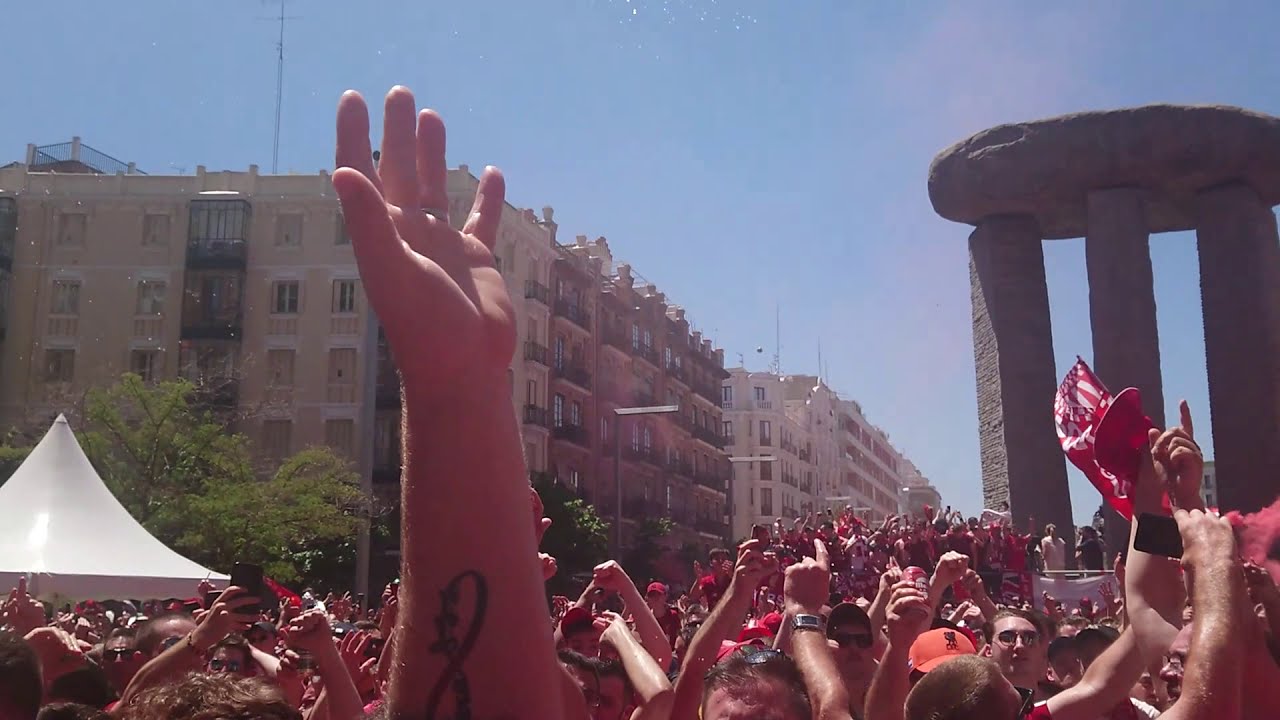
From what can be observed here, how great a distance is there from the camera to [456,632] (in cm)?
186

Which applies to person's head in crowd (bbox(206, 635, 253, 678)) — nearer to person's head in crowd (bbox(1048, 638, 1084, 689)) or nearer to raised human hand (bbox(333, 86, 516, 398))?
raised human hand (bbox(333, 86, 516, 398))

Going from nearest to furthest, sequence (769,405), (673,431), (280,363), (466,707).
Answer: (466,707)
(280,363)
(673,431)
(769,405)

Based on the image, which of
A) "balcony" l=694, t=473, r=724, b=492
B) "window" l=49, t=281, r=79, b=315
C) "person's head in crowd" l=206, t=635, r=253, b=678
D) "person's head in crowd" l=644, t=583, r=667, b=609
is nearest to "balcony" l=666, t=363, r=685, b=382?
"balcony" l=694, t=473, r=724, b=492

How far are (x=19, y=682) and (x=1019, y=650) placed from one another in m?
3.27

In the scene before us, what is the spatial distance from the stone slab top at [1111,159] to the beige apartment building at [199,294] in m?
19.0

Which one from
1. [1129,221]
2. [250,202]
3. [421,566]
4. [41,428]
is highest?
[250,202]

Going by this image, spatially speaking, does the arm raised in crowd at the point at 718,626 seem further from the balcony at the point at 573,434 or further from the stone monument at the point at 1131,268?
the balcony at the point at 573,434

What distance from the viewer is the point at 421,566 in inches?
73.7

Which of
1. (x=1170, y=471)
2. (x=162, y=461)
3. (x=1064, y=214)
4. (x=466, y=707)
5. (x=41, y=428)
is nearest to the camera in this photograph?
(x=466, y=707)

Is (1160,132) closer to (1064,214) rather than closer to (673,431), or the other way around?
(1064,214)

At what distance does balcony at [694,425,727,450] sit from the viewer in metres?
61.1

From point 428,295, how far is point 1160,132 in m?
21.0

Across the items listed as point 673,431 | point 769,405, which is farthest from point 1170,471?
point 769,405

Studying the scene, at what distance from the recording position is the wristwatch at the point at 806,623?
322 centimetres
